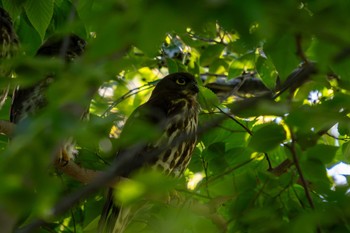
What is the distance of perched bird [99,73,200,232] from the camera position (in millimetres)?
3748

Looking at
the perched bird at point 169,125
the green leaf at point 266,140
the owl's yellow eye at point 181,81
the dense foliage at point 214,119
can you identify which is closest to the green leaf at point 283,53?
the dense foliage at point 214,119

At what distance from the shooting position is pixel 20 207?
138 cm

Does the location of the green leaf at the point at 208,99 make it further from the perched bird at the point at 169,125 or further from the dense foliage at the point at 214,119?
the dense foliage at the point at 214,119

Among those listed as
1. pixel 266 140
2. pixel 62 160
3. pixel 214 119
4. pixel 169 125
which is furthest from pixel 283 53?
pixel 169 125

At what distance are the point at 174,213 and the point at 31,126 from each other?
794 millimetres

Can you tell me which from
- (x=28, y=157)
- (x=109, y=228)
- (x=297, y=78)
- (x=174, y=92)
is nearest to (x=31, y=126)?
(x=28, y=157)

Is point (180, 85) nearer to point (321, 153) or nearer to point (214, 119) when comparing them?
point (321, 153)

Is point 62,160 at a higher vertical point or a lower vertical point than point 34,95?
higher

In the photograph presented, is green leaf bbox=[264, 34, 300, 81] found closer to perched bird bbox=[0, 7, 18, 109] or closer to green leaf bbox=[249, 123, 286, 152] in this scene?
green leaf bbox=[249, 123, 286, 152]

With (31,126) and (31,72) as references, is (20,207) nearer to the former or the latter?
(31,126)

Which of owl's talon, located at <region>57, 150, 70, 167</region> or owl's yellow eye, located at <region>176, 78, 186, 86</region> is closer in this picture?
owl's talon, located at <region>57, 150, 70, 167</region>

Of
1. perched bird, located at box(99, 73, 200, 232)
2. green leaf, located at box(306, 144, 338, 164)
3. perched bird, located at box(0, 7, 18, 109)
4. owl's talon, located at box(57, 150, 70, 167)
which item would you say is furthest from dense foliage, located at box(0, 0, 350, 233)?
perched bird, located at box(0, 7, 18, 109)

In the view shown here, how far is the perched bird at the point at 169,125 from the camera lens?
148 inches

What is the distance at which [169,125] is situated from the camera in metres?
4.07
